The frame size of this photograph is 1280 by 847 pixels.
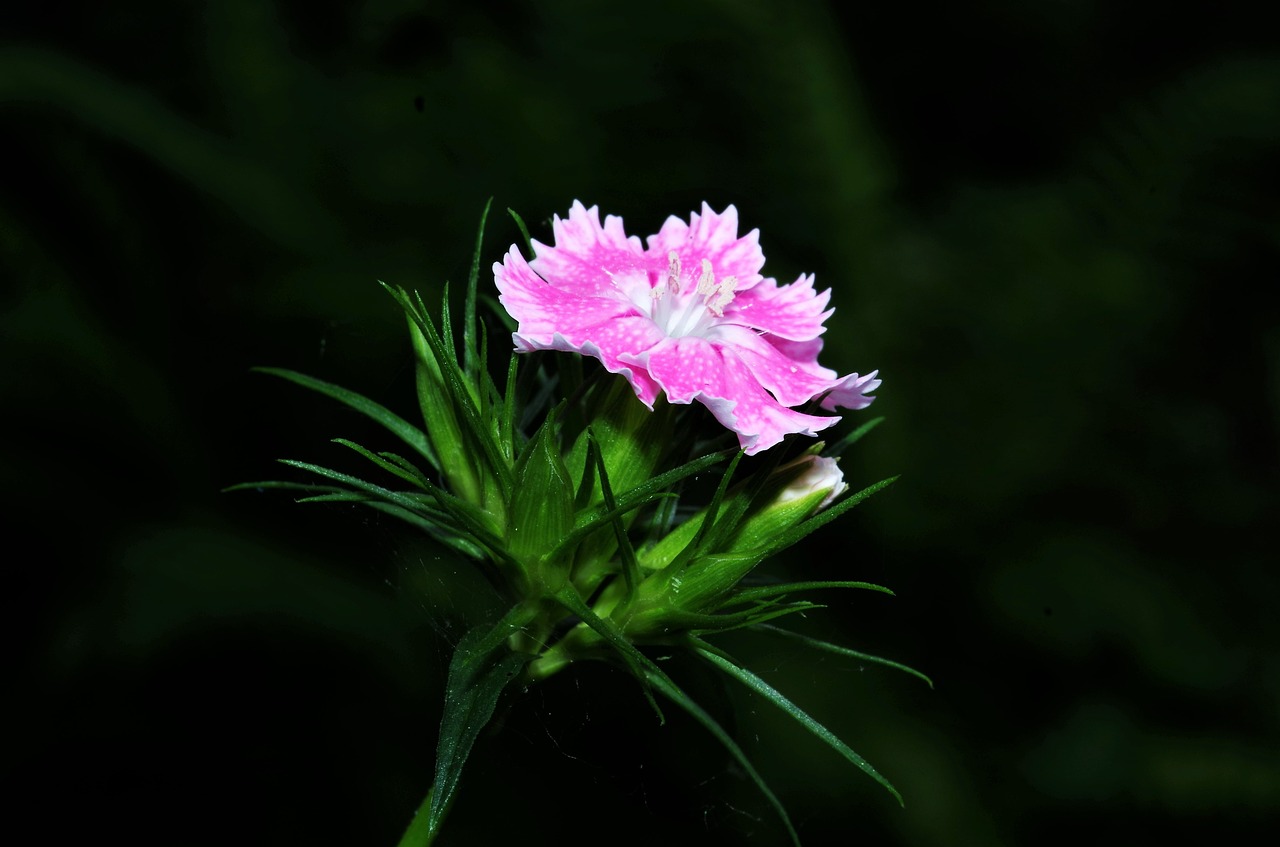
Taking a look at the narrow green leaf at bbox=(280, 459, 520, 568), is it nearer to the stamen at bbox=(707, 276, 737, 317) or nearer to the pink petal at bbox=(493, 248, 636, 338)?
the pink petal at bbox=(493, 248, 636, 338)

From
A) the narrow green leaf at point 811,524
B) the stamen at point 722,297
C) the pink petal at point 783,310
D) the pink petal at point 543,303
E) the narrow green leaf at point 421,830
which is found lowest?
the narrow green leaf at point 421,830

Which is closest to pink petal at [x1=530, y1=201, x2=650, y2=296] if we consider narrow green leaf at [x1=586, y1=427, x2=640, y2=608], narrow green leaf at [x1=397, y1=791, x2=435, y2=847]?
narrow green leaf at [x1=586, y1=427, x2=640, y2=608]

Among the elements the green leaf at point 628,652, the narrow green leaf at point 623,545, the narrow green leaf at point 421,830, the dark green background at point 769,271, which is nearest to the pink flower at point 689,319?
the narrow green leaf at point 623,545

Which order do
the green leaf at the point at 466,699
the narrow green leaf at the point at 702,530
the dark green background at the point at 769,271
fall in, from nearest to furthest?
1. the green leaf at the point at 466,699
2. the narrow green leaf at the point at 702,530
3. the dark green background at the point at 769,271

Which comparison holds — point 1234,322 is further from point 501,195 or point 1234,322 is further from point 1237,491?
point 501,195

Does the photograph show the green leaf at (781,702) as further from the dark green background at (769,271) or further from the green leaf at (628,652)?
the dark green background at (769,271)
